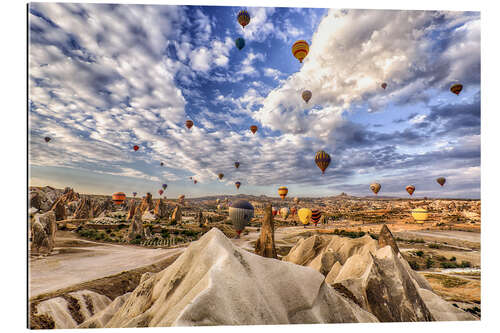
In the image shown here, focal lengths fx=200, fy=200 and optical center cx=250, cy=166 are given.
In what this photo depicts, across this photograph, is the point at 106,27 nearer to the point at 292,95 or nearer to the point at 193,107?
the point at 193,107

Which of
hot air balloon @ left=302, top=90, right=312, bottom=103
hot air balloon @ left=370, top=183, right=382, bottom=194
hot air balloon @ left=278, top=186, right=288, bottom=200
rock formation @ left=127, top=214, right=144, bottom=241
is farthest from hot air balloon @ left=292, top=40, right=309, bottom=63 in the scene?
rock formation @ left=127, top=214, right=144, bottom=241

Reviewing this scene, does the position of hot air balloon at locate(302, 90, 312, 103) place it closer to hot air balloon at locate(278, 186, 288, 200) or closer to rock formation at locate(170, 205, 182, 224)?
hot air balloon at locate(278, 186, 288, 200)

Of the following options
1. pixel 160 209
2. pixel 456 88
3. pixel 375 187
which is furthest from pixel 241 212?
pixel 160 209

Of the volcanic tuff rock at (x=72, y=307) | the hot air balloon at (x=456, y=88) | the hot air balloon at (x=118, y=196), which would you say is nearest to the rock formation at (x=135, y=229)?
the hot air balloon at (x=118, y=196)

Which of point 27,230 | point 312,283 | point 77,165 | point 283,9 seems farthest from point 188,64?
point 312,283

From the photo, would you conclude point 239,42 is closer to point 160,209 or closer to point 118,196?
point 118,196

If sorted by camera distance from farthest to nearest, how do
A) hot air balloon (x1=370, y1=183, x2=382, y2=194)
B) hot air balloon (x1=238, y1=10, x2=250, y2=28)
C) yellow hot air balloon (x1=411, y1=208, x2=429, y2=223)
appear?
yellow hot air balloon (x1=411, y1=208, x2=429, y2=223) → hot air balloon (x1=370, y1=183, x2=382, y2=194) → hot air balloon (x1=238, y1=10, x2=250, y2=28)
